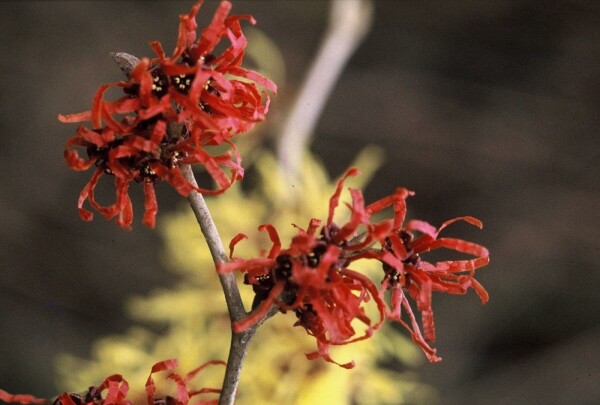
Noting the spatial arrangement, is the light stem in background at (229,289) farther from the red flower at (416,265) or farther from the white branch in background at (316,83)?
the white branch in background at (316,83)

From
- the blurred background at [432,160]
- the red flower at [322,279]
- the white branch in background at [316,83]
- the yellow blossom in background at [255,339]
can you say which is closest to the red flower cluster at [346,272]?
the red flower at [322,279]

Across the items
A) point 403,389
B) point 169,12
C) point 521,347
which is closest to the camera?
point 403,389

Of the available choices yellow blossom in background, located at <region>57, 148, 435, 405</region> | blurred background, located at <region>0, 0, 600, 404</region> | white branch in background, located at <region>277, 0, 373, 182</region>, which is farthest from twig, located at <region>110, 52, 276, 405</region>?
blurred background, located at <region>0, 0, 600, 404</region>

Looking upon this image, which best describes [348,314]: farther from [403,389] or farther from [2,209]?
[2,209]

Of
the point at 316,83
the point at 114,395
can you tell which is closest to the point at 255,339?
the point at 316,83

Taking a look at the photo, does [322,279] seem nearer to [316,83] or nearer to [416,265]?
[416,265]

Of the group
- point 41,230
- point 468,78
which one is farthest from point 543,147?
point 41,230

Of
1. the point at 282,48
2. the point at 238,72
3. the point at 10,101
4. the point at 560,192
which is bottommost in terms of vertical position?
the point at 238,72
